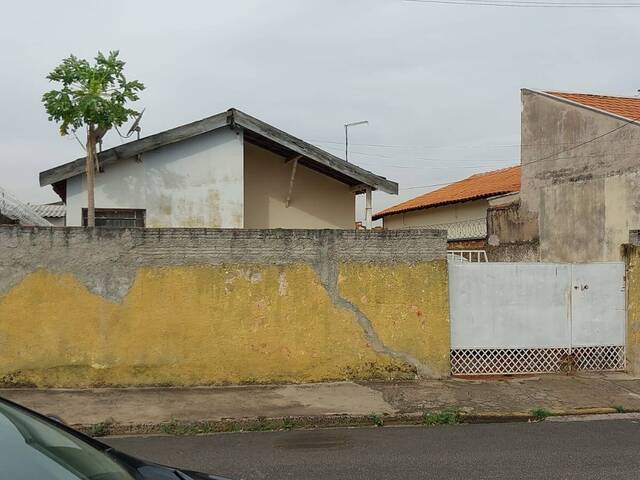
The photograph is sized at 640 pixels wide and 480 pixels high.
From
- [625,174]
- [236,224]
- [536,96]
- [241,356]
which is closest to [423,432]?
[241,356]

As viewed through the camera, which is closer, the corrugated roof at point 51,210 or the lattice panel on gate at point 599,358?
the lattice panel on gate at point 599,358

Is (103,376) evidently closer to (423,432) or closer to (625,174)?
(423,432)

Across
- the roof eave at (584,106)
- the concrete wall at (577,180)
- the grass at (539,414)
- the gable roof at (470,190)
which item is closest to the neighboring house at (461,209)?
the gable roof at (470,190)

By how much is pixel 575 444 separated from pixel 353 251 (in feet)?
12.5

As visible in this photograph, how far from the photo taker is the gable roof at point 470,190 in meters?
21.6

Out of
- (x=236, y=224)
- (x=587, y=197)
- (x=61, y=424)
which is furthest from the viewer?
(x=587, y=197)

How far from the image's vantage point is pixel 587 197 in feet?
50.1

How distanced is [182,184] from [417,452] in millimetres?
7122

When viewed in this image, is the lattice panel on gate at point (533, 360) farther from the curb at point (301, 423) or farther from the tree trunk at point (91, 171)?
the tree trunk at point (91, 171)

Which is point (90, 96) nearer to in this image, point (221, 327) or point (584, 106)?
point (221, 327)

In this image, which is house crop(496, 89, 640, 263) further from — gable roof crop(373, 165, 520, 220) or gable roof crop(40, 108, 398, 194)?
gable roof crop(40, 108, 398, 194)

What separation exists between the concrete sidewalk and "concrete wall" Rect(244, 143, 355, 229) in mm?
4908

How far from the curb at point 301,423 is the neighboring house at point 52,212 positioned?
60.8 ft

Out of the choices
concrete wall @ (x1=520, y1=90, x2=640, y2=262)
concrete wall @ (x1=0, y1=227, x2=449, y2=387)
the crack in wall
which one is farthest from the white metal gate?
concrete wall @ (x1=520, y1=90, x2=640, y2=262)
